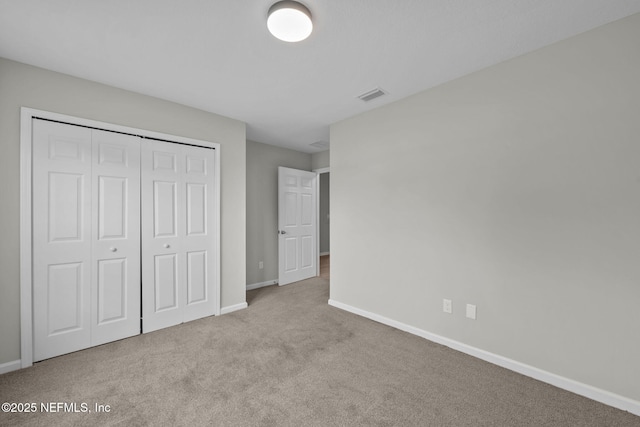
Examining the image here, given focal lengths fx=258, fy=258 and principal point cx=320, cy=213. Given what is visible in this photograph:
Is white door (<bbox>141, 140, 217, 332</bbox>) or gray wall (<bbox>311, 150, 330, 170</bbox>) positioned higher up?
gray wall (<bbox>311, 150, 330, 170</bbox>)

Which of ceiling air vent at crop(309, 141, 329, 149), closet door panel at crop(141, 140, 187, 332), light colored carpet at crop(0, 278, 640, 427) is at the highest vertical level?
ceiling air vent at crop(309, 141, 329, 149)

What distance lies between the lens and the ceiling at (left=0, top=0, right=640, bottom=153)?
159 centimetres

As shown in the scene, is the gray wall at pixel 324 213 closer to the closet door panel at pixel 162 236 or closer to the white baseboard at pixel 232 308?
the white baseboard at pixel 232 308

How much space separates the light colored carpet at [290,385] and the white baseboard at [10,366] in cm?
9

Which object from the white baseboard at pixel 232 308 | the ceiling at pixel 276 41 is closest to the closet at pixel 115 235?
the white baseboard at pixel 232 308

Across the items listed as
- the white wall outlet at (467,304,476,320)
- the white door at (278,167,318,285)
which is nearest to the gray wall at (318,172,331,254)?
the white door at (278,167,318,285)

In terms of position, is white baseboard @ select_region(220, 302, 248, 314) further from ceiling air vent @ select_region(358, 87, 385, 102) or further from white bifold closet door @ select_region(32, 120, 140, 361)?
ceiling air vent @ select_region(358, 87, 385, 102)

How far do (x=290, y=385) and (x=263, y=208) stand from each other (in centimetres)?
310

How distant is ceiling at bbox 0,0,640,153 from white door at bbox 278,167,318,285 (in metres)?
2.05

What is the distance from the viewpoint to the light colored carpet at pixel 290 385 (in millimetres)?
1586

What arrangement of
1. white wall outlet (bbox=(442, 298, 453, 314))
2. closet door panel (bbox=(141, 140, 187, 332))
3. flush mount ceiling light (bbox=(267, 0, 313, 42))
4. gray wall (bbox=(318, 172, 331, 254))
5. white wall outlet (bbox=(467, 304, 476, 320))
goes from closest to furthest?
flush mount ceiling light (bbox=(267, 0, 313, 42))
white wall outlet (bbox=(467, 304, 476, 320))
white wall outlet (bbox=(442, 298, 453, 314))
closet door panel (bbox=(141, 140, 187, 332))
gray wall (bbox=(318, 172, 331, 254))

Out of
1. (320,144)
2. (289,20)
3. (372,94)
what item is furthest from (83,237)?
(320,144)

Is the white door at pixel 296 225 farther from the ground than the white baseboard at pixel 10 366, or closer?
farther from the ground

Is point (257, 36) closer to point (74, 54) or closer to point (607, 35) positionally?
point (74, 54)
